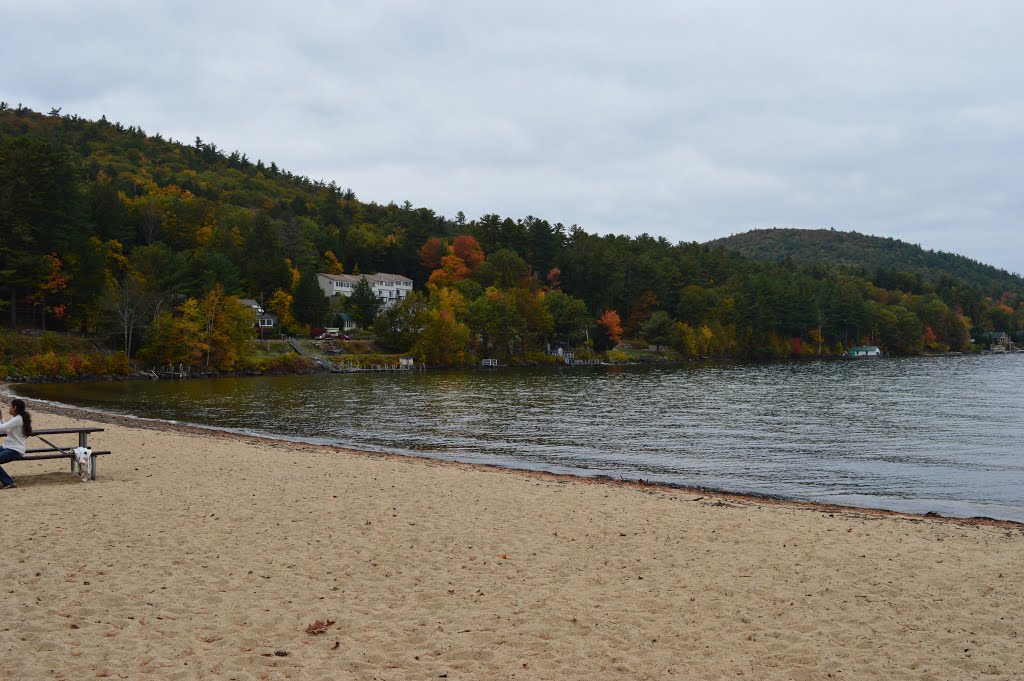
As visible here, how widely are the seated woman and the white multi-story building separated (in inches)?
4643

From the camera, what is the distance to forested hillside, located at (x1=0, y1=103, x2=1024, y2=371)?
255ft

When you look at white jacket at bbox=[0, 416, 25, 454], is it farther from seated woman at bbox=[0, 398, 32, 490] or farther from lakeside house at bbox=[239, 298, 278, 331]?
lakeside house at bbox=[239, 298, 278, 331]

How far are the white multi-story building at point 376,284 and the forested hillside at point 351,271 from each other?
6.65 meters

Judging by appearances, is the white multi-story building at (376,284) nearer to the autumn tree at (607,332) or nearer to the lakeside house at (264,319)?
the lakeside house at (264,319)

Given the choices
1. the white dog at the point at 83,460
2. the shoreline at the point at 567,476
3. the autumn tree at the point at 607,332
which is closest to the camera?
the white dog at the point at 83,460

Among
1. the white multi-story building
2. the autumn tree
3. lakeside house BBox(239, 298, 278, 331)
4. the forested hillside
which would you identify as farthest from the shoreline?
the autumn tree

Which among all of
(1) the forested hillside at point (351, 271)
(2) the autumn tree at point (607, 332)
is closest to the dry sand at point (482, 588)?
(1) the forested hillside at point (351, 271)

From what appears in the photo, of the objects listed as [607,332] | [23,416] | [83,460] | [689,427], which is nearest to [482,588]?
[83,460]

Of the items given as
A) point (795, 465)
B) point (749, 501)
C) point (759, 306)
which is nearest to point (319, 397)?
point (795, 465)

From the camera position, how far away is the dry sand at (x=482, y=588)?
7316 millimetres

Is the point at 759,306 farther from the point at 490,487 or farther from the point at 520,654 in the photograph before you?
the point at 520,654

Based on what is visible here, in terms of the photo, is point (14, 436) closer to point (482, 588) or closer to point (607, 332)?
point (482, 588)

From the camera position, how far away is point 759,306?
498ft

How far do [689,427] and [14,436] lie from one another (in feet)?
98.2
